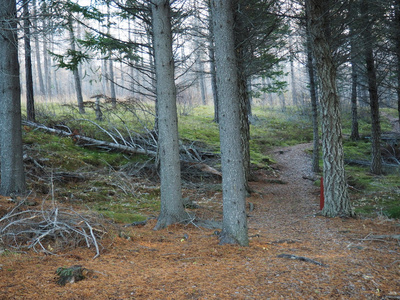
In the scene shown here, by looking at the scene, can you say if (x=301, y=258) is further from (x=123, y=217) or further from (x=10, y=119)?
(x=10, y=119)

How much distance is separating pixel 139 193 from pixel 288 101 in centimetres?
4151

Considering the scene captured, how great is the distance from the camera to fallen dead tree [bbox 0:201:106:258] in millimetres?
4328

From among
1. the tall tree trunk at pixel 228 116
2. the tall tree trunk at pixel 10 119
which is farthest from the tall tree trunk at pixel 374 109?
the tall tree trunk at pixel 10 119

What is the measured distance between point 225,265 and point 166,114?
3186 millimetres

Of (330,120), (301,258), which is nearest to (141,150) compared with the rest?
(330,120)

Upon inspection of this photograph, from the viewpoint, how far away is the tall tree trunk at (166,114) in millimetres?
6164

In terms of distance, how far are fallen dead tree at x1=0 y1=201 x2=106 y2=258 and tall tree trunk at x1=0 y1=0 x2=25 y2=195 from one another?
7.44 feet

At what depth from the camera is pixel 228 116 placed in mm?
4594

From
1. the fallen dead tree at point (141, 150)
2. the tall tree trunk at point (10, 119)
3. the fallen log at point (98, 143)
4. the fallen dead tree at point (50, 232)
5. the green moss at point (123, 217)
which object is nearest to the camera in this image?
A: the fallen dead tree at point (50, 232)

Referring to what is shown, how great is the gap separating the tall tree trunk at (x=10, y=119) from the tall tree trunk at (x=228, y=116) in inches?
179

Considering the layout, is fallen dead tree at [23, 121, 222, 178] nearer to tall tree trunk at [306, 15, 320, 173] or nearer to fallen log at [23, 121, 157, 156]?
fallen log at [23, 121, 157, 156]

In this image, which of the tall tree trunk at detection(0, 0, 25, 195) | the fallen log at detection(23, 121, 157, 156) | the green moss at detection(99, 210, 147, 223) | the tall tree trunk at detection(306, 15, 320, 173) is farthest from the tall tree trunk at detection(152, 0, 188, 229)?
the tall tree trunk at detection(306, 15, 320, 173)

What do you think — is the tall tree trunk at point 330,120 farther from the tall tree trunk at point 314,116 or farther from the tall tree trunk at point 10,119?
the tall tree trunk at point 314,116

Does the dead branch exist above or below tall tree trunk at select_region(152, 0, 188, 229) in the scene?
below
